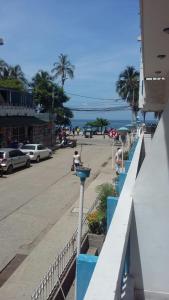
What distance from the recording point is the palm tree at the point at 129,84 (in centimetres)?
7169

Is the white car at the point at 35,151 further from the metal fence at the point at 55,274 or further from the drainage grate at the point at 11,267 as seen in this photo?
the metal fence at the point at 55,274

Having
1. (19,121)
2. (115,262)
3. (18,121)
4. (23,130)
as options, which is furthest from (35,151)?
(115,262)

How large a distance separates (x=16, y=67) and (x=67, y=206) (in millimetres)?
50765

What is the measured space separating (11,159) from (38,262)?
52.3 ft

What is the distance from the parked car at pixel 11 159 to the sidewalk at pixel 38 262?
10.2m

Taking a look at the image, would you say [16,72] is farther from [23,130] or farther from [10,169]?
[10,169]

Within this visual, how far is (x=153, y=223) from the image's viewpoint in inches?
154

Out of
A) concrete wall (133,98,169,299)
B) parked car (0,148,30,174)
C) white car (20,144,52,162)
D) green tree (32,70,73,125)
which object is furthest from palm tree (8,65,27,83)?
concrete wall (133,98,169,299)

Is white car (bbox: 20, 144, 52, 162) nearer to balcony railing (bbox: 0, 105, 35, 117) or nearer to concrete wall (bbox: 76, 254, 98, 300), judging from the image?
balcony railing (bbox: 0, 105, 35, 117)

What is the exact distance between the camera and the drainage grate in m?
8.97

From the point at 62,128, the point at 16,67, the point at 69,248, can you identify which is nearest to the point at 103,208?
the point at 69,248

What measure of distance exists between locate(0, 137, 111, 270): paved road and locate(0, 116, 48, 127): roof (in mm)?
4481

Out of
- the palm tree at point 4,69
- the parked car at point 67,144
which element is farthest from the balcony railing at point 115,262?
the palm tree at point 4,69

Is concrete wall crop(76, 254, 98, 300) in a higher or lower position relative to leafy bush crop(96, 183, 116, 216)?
higher
